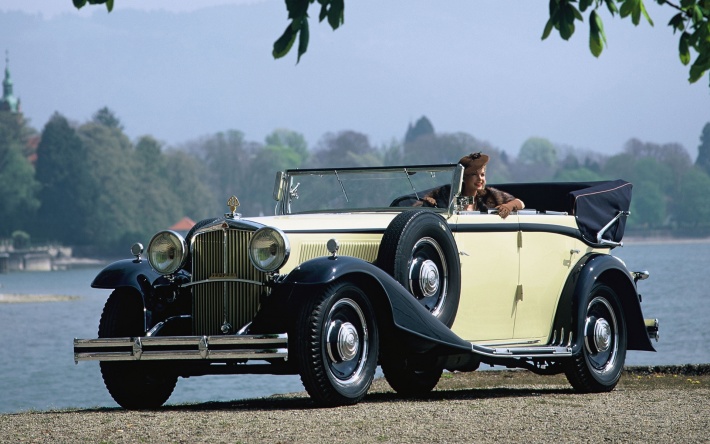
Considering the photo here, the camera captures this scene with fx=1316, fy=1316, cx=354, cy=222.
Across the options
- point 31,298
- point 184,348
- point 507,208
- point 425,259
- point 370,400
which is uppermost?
point 507,208

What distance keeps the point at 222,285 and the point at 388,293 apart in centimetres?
127

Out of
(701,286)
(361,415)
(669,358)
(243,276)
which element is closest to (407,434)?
(361,415)

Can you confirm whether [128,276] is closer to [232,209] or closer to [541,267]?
[232,209]

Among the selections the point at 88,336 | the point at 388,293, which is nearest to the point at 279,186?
the point at 388,293

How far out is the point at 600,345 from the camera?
1139 cm

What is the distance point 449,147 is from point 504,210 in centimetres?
15381

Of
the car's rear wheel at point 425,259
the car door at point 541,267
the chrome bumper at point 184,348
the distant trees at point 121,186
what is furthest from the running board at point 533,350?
the distant trees at point 121,186

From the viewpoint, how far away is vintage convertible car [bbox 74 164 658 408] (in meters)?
9.04

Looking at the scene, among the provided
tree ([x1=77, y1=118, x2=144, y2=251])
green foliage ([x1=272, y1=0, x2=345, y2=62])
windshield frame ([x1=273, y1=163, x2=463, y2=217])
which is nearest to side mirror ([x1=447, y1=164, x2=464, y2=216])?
windshield frame ([x1=273, y1=163, x2=463, y2=217])

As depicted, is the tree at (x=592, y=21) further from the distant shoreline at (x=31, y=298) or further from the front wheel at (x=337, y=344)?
the distant shoreline at (x=31, y=298)

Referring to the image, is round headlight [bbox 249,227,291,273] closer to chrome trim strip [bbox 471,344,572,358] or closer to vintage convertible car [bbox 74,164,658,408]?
vintage convertible car [bbox 74,164,658,408]

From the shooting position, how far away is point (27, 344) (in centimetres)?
5381

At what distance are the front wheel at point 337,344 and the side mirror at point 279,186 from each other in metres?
2.72

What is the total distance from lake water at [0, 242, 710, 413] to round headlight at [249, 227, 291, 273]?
11034mm
